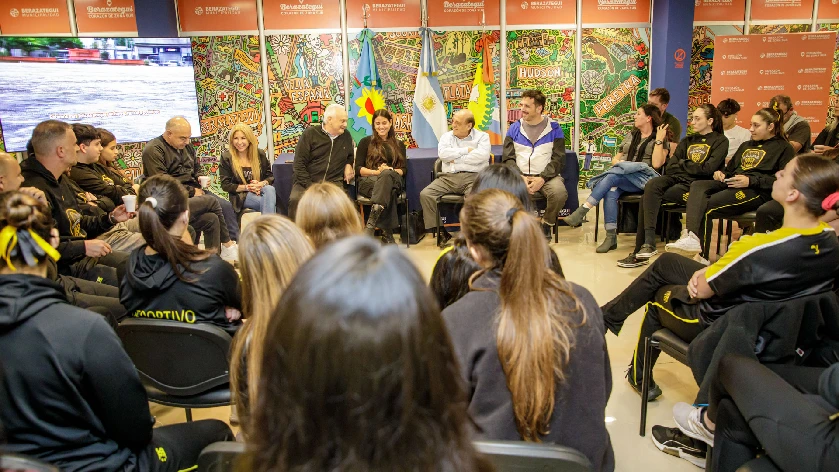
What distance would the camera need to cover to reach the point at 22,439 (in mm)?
1460

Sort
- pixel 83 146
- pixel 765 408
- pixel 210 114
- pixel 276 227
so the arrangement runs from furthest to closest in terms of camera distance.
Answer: pixel 210 114 → pixel 83 146 → pixel 276 227 → pixel 765 408

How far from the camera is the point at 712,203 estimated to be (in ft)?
15.8

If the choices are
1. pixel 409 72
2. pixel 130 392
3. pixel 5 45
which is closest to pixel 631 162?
pixel 409 72

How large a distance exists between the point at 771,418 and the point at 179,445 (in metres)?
1.71

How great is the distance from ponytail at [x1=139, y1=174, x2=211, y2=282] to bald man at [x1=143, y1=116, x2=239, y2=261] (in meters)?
2.47

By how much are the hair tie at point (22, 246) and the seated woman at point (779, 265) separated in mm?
2309

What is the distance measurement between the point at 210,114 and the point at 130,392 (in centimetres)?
721

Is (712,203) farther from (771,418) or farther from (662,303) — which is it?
(771,418)

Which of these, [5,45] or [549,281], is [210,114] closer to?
[5,45]

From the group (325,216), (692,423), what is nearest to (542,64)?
→ (325,216)

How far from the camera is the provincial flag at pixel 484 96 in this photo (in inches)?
324

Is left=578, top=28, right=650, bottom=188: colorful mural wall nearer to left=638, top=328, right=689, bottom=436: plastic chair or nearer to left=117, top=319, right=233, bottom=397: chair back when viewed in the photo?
left=638, top=328, right=689, bottom=436: plastic chair

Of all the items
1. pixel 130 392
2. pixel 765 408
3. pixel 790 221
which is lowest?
pixel 765 408

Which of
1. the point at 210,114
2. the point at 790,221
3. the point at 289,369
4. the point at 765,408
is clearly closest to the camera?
the point at 289,369
